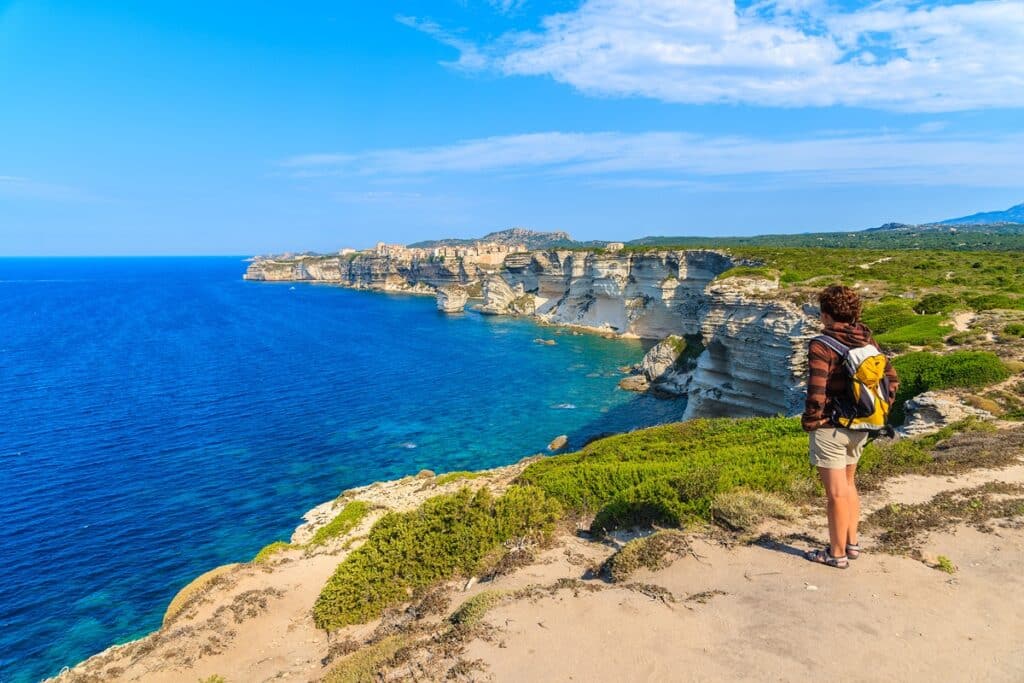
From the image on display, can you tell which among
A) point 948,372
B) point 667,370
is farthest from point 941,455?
point 667,370

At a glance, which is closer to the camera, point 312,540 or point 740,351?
point 312,540

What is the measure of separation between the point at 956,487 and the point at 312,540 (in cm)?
1906

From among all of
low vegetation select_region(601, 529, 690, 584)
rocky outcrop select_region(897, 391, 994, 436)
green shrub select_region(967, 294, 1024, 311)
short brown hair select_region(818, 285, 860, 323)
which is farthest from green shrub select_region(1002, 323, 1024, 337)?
short brown hair select_region(818, 285, 860, 323)

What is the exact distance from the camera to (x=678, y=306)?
62281 millimetres

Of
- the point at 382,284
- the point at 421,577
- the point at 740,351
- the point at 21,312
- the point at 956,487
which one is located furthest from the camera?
the point at 382,284

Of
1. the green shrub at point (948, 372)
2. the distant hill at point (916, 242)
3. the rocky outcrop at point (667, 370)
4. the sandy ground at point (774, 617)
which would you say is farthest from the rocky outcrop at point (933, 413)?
the distant hill at point (916, 242)

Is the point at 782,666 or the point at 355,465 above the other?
the point at 782,666

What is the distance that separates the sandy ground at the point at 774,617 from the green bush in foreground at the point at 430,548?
134 centimetres

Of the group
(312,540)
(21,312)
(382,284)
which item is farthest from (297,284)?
(312,540)

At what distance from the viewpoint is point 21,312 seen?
3903 inches

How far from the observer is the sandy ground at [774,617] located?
5.36m

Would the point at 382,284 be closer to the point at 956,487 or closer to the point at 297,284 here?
the point at 297,284

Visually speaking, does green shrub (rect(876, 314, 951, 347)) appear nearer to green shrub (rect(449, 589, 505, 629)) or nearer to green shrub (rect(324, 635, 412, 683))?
green shrub (rect(449, 589, 505, 629))

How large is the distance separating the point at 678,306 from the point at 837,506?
191 feet
